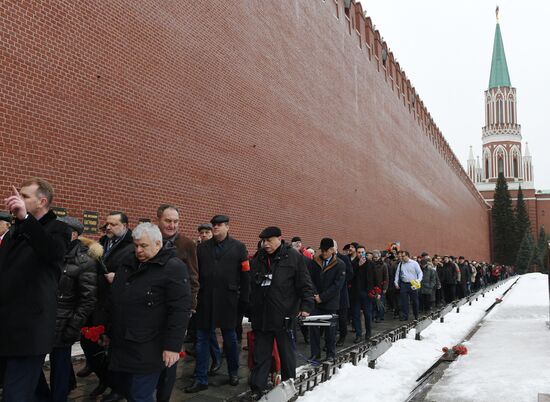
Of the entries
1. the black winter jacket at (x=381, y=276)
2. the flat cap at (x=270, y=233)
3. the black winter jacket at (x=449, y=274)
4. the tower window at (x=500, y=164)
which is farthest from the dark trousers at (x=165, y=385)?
the tower window at (x=500, y=164)

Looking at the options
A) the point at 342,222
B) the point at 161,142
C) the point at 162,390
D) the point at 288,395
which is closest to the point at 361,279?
the point at 161,142

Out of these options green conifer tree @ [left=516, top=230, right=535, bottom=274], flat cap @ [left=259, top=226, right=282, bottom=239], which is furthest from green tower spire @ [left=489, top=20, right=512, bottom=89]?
flat cap @ [left=259, top=226, right=282, bottom=239]

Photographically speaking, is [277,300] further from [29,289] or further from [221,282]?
[29,289]

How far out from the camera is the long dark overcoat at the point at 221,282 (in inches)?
231

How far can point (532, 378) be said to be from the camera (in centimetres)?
637

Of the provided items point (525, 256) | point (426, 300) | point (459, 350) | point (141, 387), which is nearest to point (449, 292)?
point (426, 300)

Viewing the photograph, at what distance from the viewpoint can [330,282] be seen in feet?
24.8

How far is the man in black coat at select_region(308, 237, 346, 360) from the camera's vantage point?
7328mm

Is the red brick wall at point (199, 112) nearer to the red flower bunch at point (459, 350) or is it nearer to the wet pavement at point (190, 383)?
the wet pavement at point (190, 383)

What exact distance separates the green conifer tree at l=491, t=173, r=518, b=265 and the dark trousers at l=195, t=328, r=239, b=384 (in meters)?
82.0

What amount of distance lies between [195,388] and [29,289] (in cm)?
252

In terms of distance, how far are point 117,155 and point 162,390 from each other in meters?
5.50

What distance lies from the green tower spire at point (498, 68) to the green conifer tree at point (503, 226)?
62.4ft

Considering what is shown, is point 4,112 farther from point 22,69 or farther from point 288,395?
point 288,395
